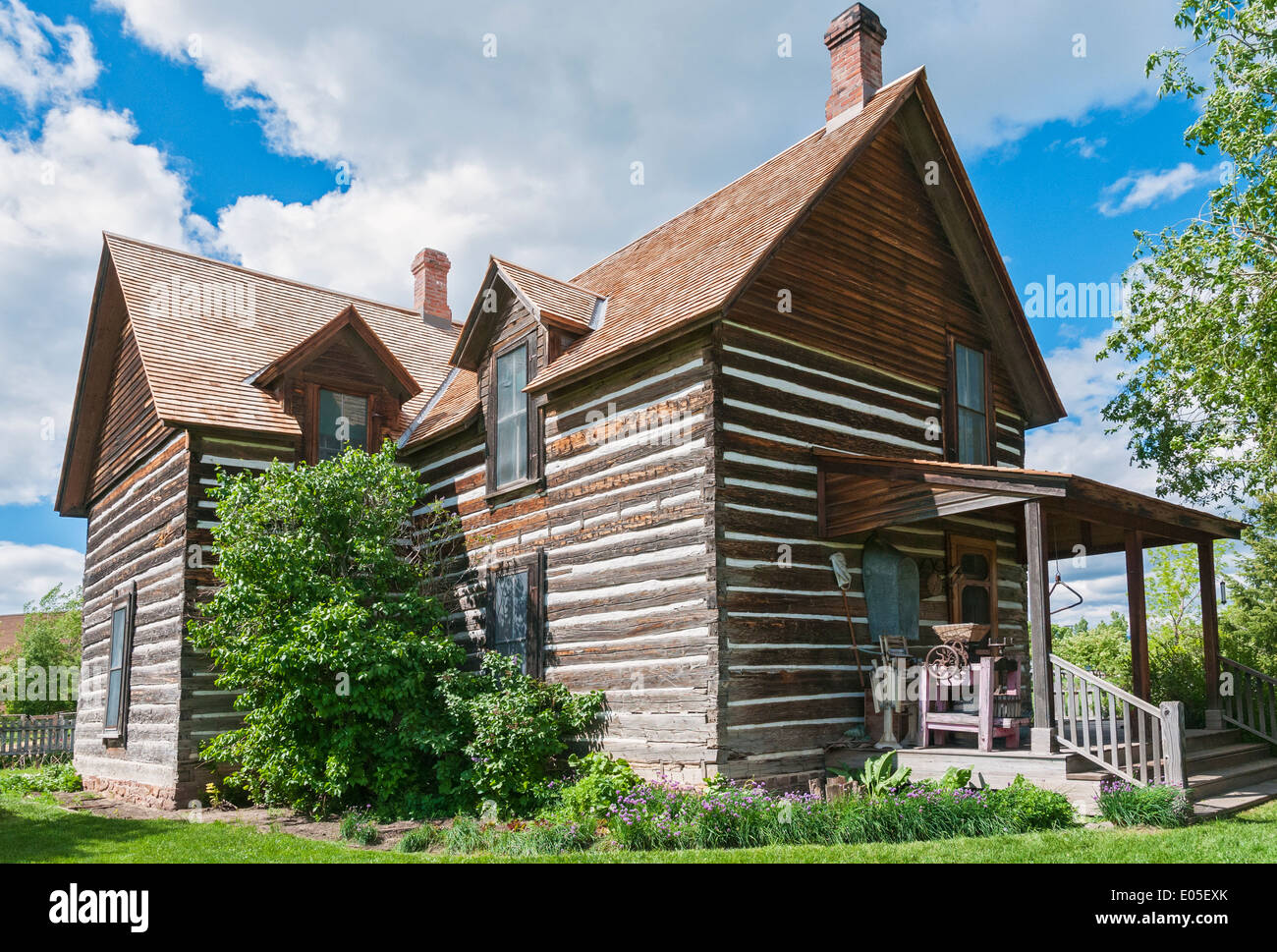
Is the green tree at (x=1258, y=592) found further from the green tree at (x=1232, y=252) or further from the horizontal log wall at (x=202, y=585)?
the horizontal log wall at (x=202, y=585)

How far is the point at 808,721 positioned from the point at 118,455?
14.4m

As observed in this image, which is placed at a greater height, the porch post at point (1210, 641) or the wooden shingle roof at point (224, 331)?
the wooden shingle roof at point (224, 331)

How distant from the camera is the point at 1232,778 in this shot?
11648 millimetres

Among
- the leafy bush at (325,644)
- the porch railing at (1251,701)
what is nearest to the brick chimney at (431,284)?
the leafy bush at (325,644)

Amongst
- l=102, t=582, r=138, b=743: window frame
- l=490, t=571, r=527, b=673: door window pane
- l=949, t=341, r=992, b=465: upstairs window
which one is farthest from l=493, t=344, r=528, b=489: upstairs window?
l=102, t=582, r=138, b=743: window frame

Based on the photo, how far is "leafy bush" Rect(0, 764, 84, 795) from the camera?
707 inches

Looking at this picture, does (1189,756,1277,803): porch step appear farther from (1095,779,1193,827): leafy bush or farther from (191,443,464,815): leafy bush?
(191,443,464,815): leafy bush

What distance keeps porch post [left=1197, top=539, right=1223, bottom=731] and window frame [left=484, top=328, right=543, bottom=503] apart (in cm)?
922

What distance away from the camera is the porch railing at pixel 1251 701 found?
13.7 m

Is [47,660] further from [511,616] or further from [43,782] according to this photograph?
[511,616]
